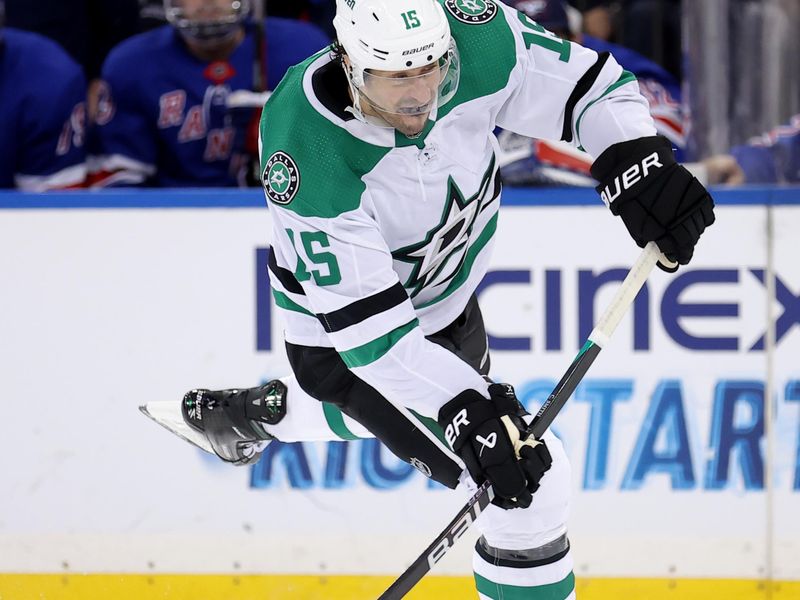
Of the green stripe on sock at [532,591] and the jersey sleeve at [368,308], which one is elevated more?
the jersey sleeve at [368,308]

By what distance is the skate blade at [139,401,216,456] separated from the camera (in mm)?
3248

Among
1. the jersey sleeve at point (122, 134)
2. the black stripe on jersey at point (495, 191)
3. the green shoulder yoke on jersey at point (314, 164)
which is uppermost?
the green shoulder yoke on jersey at point (314, 164)

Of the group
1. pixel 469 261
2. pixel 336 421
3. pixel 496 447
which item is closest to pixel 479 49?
pixel 469 261

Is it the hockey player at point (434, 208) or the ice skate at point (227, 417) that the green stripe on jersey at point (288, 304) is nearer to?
the hockey player at point (434, 208)

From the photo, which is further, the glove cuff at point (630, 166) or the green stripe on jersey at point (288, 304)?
the green stripe on jersey at point (288, 304)

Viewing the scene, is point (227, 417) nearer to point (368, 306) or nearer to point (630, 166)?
point (368, 306)

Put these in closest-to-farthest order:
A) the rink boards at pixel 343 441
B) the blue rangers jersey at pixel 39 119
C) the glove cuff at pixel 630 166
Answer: the glove cuff at pixel 630 166, the rink boards at pixel 343 441, the blue rangers jersey at pixel 39 119

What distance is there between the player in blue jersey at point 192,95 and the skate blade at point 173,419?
0.90 meters

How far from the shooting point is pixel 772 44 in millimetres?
4062

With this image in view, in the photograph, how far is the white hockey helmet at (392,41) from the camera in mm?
2350

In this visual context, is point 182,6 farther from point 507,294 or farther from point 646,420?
point 646,420

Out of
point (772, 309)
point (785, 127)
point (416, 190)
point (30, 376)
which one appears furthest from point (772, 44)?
point (30, 376)

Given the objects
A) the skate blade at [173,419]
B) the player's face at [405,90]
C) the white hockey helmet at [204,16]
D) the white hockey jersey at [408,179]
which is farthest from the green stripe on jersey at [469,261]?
the white hockey helmet at [204,16]

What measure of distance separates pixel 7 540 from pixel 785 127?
7.70ft
